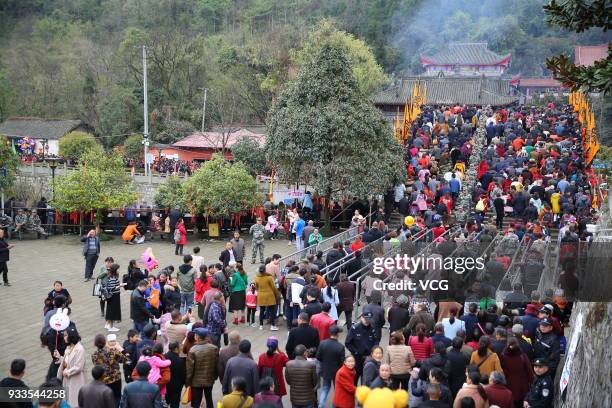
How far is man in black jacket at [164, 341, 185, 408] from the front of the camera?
9805 mm

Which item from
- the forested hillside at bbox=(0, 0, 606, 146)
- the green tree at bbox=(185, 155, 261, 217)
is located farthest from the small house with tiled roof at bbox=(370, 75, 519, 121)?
the green tree at bbox=(185, 155, 261, 217)

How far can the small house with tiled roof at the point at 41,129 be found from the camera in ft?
150

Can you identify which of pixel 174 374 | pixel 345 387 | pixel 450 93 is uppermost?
pixel 450 93

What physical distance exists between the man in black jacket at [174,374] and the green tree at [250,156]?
22897 mm

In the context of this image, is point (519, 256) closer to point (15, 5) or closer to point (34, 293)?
point (34, 293)

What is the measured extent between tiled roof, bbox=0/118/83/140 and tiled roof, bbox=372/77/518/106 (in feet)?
61.1

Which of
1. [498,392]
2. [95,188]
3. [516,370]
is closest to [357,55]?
[95,188]

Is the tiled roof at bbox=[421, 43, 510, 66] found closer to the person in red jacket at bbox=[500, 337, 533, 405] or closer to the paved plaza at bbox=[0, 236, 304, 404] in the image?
the paved plaza at bbox=[0, 236, 304, 404]

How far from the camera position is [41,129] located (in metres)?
46.3

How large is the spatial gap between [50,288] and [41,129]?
3106 centimetres

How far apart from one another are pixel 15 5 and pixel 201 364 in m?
71.2

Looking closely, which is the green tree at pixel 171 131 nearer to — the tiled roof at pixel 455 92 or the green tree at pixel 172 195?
the tiled roof at pixel 455 92

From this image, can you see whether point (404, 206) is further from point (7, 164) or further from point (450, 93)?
point (450, 93)

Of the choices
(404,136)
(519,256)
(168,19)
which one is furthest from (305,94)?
(168,19)
